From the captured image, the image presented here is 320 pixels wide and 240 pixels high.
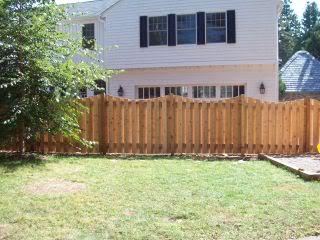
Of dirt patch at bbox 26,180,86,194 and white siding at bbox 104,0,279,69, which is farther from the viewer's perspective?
white siding at bbox 104,0,279,69

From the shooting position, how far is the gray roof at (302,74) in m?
31.7

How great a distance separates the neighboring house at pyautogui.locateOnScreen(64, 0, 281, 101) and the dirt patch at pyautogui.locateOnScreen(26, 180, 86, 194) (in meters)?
13.3

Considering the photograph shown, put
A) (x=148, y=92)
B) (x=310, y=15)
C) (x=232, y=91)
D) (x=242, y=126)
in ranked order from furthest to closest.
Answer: (x=310, y=15)
(x=148, y=92)
(x=232, y=91)
(x=242, y=126)

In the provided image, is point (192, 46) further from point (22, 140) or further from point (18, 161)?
point (18, 161)

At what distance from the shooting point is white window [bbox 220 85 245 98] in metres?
20.8

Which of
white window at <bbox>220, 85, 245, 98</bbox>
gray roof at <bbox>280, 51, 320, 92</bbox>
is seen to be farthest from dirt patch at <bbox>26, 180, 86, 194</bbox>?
gray roof at <bbox>280, 51, 320, 92</bbox>

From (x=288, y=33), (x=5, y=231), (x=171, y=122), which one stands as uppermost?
(x=288, y=33)

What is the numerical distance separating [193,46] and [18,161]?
1185cm

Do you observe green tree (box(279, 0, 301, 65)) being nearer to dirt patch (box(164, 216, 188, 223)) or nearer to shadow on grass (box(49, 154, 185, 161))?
shadow on grass (box(49, 154, 185, 161))

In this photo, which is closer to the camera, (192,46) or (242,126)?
(242,126)

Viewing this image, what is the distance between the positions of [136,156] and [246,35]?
9.98 metres

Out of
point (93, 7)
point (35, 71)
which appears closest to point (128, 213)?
point (35, 71)

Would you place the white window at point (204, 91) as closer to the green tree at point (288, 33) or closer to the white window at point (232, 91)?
the white window at point (232, 91)

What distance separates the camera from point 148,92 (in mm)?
22125
